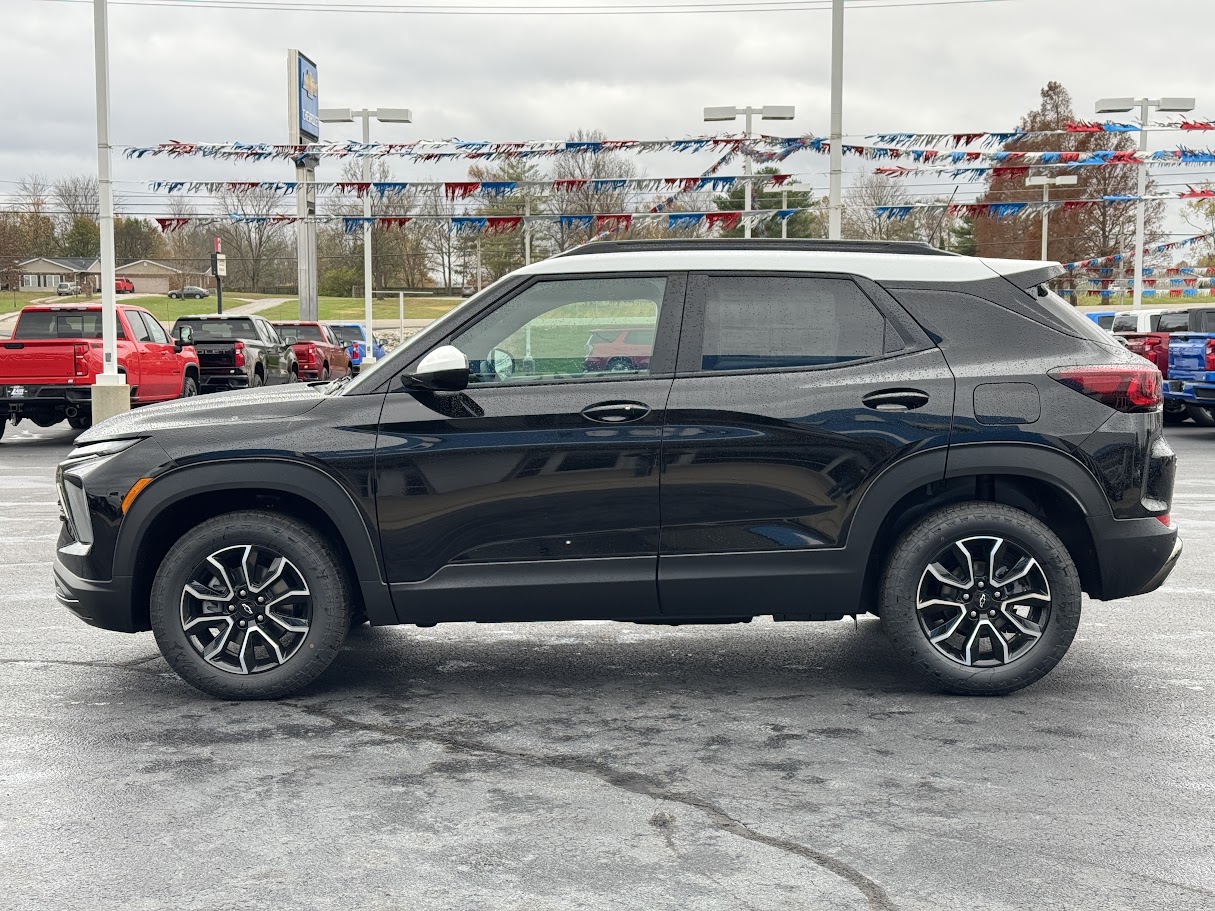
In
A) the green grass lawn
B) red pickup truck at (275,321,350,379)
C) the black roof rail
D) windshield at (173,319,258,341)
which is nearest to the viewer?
the black roof rail

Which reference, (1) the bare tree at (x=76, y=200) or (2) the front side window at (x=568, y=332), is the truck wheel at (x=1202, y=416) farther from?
(1) the bare tree at (x=76, y=200)

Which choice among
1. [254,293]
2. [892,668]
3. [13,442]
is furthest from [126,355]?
[254,293]

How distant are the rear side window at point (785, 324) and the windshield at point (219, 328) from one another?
67.2ft

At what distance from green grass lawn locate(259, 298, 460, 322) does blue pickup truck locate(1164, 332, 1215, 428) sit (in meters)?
62.5

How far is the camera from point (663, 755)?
489 cm

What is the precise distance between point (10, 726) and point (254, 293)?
3942 inches

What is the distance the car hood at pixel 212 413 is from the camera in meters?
5.56

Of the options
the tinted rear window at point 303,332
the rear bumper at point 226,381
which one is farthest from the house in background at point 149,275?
the rear bumper at point 226,381

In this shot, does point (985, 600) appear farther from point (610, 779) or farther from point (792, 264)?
point (610, 779)

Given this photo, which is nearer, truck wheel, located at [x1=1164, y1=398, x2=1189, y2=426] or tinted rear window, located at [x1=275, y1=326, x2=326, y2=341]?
truck wheel, located at [x1=1164, y1=398, x2=1189, y2=426]

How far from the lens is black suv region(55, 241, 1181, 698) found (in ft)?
17.9

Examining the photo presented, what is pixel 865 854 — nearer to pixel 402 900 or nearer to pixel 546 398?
pixel 402 900

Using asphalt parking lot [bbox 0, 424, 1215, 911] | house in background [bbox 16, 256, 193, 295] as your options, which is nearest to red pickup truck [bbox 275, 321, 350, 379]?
asphalt parking lot [bbox 0, 424, 1215, 911]

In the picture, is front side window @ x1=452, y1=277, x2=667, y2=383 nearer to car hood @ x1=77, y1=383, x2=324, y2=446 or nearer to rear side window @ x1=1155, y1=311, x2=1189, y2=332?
car hood @ x1=77, y1=383, x2=324, y2=446
